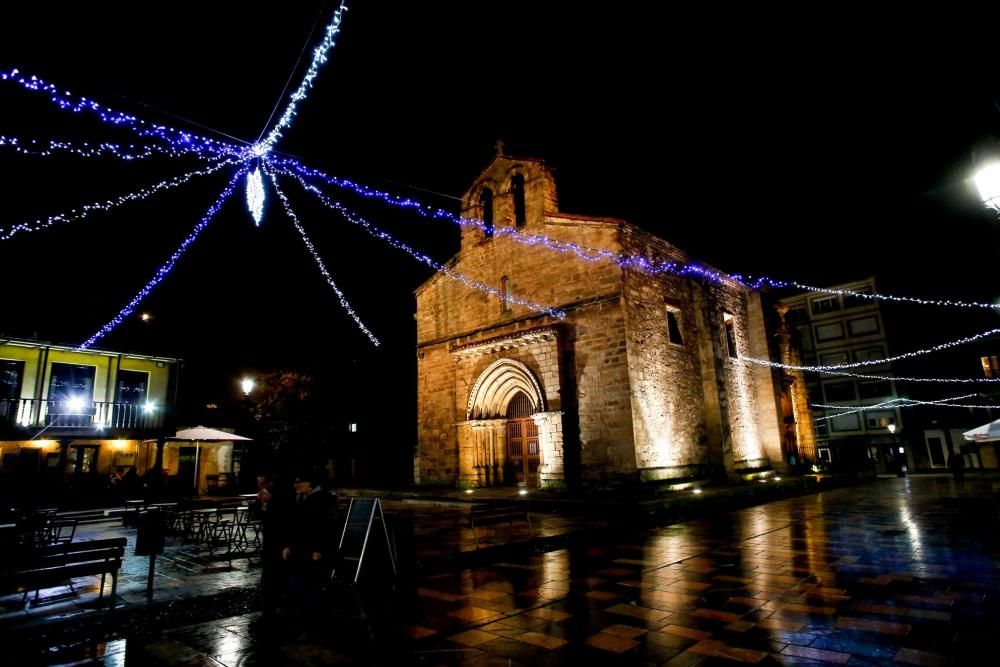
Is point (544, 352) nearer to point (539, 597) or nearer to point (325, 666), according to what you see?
point (539, 597)

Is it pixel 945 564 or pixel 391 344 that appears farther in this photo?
pixel 391 344

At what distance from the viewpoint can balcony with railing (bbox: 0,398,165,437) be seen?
45.9ft

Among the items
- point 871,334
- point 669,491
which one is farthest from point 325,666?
point 871,334

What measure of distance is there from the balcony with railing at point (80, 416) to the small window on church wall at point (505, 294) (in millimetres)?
11534

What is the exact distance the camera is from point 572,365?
13.6 metres

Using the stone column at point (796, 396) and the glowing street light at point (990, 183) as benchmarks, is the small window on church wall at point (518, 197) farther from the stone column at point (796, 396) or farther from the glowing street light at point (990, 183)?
the stone column at point (796, 396)

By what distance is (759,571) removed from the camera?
566 cm

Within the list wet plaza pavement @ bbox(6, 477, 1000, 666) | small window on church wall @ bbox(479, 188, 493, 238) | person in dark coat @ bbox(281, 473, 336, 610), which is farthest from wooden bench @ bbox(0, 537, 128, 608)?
small window on church wall @ bbox(479, 188, 493, 238)

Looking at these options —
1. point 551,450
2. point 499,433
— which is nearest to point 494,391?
point 499,433

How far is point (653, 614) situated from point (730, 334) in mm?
16230

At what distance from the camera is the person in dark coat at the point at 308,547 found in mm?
4891

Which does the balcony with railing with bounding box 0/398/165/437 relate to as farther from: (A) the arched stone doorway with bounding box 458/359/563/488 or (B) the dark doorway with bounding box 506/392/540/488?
(B) the dark doorway with bounding box 506/392/540/488

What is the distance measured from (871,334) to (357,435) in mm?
33865

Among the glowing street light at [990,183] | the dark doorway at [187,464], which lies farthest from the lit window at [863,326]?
the dark doorway at [187,464]
